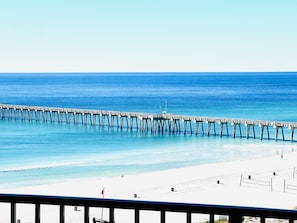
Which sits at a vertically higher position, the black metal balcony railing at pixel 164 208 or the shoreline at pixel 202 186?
the black metal balcony railing at pixel 164 208

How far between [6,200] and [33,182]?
30.9 metres

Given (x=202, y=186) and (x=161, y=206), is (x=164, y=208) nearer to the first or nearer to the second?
(x=161, y=206)

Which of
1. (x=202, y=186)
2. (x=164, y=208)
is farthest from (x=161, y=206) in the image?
(x=202, y=186)

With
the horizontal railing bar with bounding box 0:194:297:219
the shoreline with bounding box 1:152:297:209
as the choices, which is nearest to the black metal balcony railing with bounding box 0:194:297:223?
the horizontal railing bar with bounding box 0:194:297:219

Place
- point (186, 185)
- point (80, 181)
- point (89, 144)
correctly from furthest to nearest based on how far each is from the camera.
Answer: point (89, 144) < point (80, 181) < point (186, 185)

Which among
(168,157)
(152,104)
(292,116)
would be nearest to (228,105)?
(152,104)

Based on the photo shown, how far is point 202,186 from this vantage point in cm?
3158

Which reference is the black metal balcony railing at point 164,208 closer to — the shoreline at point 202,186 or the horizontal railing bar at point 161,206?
the horizontal railing bar at point 161,206

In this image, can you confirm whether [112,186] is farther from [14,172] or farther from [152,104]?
[152,104]

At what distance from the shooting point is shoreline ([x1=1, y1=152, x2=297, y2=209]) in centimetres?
2773

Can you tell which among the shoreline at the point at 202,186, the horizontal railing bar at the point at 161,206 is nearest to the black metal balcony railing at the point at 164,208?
the horizontal railing bar at the point at 161,206

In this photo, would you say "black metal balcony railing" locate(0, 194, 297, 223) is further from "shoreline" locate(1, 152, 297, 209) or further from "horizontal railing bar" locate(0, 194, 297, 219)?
"shoreline" locate(1, 152, 297, 209)

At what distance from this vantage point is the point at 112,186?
3259 cm

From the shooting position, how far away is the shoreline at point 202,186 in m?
27.7
